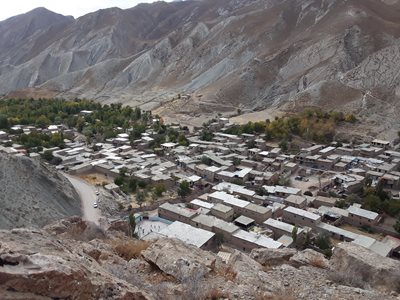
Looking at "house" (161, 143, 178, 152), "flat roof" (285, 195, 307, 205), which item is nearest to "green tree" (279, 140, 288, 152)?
"house" (161, 143, 178, 152)

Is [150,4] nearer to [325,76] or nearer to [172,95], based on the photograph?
[172,95]

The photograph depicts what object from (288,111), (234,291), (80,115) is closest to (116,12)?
(80,115)

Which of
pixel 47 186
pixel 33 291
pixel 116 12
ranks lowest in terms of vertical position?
pixel 47 186

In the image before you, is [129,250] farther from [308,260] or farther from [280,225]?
[280,225]

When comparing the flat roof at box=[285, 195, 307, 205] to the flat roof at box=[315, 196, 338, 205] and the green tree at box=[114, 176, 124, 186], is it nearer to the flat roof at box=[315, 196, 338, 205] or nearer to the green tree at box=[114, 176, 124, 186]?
the flat roof at box=[315, 196, 338, 205]

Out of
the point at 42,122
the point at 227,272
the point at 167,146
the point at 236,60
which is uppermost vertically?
the point at 236,60

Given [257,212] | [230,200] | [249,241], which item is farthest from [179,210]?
[249,241]

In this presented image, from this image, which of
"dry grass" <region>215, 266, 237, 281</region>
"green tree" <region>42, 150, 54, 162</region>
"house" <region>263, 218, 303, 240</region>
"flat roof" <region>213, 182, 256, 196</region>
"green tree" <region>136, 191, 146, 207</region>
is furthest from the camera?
"green tree" <region>42, 150, 54, 162</region>
